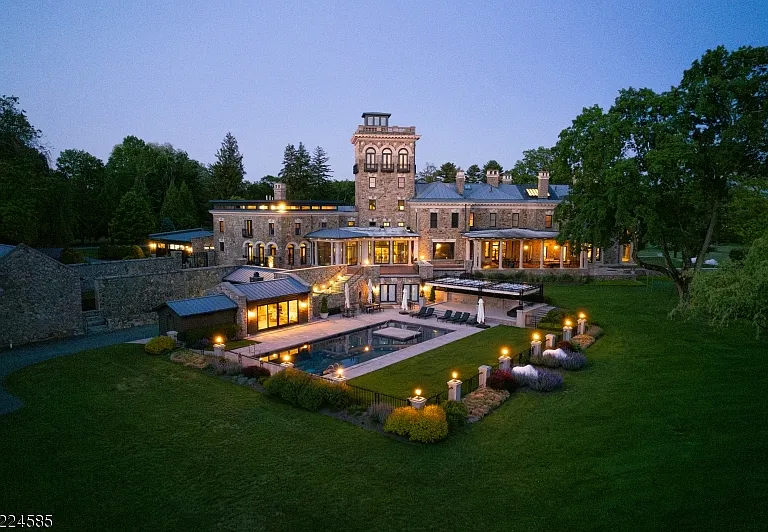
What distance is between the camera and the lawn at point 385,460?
9.91 meters

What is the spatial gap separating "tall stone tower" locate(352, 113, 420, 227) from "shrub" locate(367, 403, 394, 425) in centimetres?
3234

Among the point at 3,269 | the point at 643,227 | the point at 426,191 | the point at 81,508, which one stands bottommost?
the point at 81,508

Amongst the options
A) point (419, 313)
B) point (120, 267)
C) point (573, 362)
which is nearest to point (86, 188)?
point (120, 267)

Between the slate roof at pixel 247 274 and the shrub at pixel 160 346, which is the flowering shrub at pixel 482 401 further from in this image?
the slate roof at pixel 247 274

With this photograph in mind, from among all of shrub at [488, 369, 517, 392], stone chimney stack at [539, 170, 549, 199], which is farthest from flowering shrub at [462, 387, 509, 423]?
stone chimney stack at [539, 170, 549, 199]

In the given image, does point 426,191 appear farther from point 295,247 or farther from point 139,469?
point 139,469

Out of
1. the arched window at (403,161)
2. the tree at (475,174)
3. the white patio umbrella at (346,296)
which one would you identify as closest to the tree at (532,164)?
the tree at (475,174)

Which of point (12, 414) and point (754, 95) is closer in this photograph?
point (12, 414)

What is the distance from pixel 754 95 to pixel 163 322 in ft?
114

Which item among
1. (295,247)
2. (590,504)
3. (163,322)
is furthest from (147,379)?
(295,247)

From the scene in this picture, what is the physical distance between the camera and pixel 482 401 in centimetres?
1592

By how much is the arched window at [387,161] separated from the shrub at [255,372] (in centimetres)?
3069

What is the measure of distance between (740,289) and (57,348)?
2811 centimetres

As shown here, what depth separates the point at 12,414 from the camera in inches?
601
